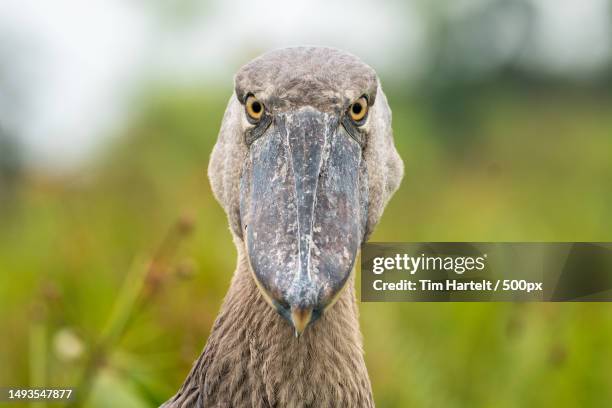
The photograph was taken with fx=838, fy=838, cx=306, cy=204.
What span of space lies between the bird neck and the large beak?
251 mm

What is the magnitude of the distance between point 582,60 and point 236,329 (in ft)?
9.40

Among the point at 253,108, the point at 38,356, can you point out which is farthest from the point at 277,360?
the point at 38,356

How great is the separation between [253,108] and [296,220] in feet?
1.13

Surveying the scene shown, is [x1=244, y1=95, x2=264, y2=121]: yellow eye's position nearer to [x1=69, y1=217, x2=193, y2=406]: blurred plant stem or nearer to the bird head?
the bird head

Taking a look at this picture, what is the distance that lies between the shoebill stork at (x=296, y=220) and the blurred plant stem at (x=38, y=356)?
93cm

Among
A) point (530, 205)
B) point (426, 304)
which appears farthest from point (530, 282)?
point (530, 205)

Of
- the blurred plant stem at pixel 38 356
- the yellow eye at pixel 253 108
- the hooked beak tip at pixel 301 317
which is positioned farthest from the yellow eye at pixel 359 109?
the blurred plant stem at pixel 38 356

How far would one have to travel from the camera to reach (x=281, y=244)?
5.50 feet

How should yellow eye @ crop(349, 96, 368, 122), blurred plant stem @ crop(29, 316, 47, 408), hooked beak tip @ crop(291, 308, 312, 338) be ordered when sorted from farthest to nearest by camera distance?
blurred plant stem @ crop(29, 316, 47, 408) < yellow eye @ crop(349, 96, 368, 122) < hooked beak tip @ crop(291, 308, 312, 338)

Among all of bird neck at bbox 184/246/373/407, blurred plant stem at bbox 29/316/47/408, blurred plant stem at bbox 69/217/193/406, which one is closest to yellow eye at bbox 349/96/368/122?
bird neck at bbox 184/246/373/407

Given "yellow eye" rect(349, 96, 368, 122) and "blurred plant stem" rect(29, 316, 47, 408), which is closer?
"yellow eye" rect(349, 96, 368, 122)

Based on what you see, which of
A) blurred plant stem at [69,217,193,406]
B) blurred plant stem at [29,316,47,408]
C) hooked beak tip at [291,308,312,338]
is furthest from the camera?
blurred plant stem at [29,316,47,408]

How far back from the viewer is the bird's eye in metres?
1.90

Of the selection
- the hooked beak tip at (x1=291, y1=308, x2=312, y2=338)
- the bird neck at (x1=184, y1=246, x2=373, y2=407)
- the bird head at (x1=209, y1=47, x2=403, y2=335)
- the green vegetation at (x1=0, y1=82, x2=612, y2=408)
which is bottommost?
the hooked beak tip at (x1=291, y1=308, x2=312, y2=338)
